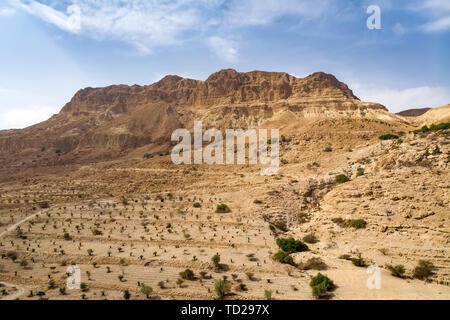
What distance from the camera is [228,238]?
16.4 meters

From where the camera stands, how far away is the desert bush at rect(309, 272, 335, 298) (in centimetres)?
1035

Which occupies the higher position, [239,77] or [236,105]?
[239,77]

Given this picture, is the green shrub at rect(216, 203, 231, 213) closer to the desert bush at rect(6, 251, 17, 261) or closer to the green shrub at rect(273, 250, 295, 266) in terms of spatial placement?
the green shrub at rect(273, 250, 295, 266)

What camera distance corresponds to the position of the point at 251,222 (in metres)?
18.5

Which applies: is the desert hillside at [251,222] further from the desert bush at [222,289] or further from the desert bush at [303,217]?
the desert bush at [222,289]

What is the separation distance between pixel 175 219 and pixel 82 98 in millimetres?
76716

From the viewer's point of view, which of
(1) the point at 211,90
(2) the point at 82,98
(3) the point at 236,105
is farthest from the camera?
(2) the point at 82,98

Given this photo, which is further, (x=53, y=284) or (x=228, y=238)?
(x=228, y=238)

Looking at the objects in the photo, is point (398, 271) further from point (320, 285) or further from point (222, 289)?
point (222, 289)

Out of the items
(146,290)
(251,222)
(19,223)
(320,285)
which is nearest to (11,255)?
(19,223)

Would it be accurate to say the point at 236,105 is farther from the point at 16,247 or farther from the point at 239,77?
the point at 16,247

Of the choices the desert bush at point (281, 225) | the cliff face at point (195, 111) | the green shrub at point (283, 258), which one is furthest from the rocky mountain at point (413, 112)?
the green shrub at point (283, 258)

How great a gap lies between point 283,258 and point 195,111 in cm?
5140

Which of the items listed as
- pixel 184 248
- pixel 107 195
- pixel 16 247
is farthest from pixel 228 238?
pixel 107 195
